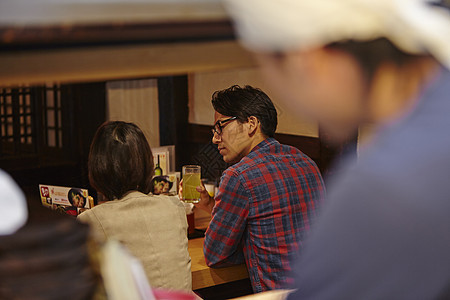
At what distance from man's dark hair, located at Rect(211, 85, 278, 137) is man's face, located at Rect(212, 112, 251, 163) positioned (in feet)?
0.14

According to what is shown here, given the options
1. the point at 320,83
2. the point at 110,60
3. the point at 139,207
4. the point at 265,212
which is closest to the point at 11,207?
the point at 110,60

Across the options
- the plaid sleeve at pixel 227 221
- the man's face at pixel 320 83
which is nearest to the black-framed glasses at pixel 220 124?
the plaid sleeve at pixel 227 221

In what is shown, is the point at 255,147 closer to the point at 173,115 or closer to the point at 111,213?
the point at 111,213

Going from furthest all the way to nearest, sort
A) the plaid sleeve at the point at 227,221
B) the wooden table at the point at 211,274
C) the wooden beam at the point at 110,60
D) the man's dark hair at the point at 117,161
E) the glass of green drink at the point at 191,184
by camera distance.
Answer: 1. the glass of green drink at the point at 191,184
2. the wooden table at the point at 211,274
3. the plaid sleeve at the point at 227,221
4. the man's dark hair at the point at 117,161
5. the wooden beam at the point at 110,60

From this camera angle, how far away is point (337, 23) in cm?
77

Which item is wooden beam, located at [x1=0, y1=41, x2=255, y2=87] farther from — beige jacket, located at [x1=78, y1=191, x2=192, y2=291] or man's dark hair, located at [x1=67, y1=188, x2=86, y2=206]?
man's dark hair, located at [x1=67, y1=188, x2=86, y2=206]

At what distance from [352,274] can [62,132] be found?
578 centimetres

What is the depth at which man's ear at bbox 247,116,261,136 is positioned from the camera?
123 inches

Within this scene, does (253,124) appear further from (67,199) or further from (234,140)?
(67,199)

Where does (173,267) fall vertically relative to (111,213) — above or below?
below

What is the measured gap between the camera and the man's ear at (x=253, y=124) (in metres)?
3.12

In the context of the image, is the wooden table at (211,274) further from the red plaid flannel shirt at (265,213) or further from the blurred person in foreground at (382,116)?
the blurred person in foreground at (382,116)

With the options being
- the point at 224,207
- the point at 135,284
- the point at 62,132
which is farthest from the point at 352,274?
the point at 62,132

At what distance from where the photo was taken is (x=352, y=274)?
2.66 ft
